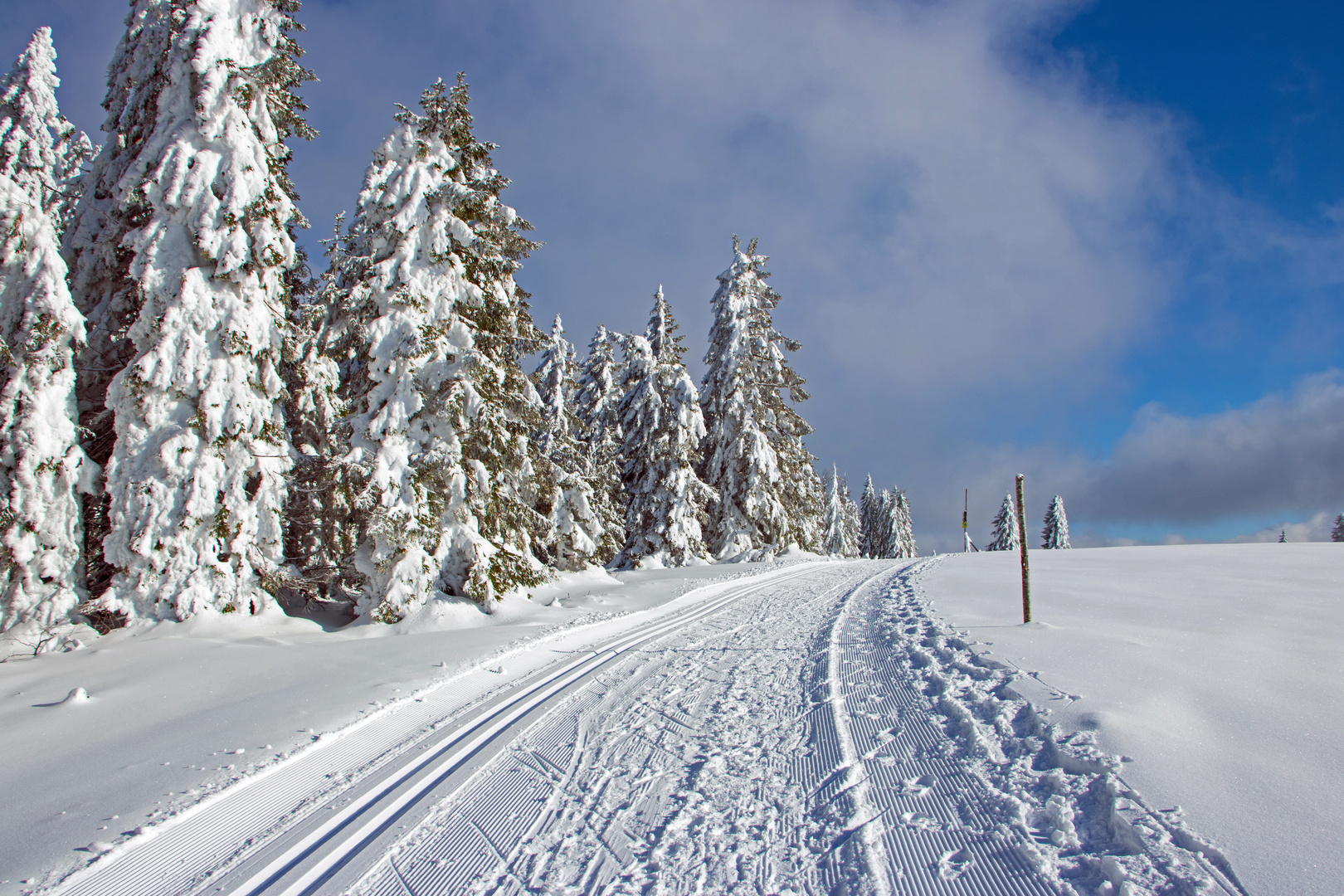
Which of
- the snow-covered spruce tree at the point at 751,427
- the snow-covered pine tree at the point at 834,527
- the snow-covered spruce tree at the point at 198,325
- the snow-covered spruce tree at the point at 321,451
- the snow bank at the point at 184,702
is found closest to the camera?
the snow bank at the point at 184,702

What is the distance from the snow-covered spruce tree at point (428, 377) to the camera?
11445mm

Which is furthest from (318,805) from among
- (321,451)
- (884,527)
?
(884,527)

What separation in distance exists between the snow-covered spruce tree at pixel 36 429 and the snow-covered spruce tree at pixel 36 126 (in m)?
5.18

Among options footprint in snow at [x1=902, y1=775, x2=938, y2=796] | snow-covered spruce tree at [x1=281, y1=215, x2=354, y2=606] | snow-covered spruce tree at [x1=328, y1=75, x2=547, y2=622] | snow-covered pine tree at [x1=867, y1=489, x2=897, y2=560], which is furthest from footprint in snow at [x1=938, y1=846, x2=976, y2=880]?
snow-covered pine tree at [x1=867, y1=489, x2=897, y2=560]

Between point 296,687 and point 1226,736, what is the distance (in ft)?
30.2

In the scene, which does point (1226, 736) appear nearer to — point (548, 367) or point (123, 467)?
point (123, 467)

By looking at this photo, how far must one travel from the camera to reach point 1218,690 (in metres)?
5.27

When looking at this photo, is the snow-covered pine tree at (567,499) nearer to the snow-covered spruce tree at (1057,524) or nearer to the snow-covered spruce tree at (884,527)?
the snow-covered spruce tree at (884,527)

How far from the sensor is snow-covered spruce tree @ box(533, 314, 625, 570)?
60.0 feet

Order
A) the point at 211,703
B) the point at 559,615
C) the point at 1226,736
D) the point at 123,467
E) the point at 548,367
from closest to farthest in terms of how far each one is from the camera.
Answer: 1. the point at 1226,736
2. the point at 211,703
3. the point at 123,467
4. the point at 559,615
5. the point at 548,367

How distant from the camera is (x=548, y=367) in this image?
25.3m

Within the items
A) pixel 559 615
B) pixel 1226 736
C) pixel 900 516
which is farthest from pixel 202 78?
pixel 900 516

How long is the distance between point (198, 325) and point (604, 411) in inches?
670

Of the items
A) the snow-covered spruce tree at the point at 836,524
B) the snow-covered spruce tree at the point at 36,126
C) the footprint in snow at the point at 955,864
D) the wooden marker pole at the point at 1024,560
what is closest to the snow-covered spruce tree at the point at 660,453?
the wooden marker pole at the point at 1024,560
